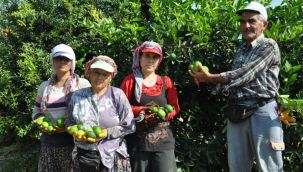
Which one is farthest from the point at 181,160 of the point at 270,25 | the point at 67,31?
the point at 67,31

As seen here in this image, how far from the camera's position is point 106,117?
3617 millimetres

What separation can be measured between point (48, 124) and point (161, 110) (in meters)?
1.02

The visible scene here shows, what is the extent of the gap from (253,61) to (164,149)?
1.12m

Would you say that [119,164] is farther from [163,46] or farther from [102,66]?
[163,46]

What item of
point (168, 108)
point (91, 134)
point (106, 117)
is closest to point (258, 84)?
point (168, 108)

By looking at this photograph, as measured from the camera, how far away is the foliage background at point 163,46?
4074mm

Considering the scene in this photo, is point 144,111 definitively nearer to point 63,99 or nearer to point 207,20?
point 63,99

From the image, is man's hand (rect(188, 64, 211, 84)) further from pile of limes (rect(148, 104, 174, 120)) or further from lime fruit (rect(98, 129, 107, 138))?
lime fruit (rect(98, 129, 107, 138))

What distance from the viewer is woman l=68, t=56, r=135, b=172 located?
357 centimetres

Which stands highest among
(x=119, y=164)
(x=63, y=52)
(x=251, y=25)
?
(x=251, y=25)

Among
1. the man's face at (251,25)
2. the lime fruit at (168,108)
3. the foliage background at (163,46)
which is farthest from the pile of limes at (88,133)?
the man's face at (251,25)

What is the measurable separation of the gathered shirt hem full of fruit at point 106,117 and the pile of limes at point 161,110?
20 cm

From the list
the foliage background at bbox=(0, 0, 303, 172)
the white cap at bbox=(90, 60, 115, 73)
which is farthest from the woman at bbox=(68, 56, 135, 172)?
the foliage background at bbox=(0, 0, 303, 172)

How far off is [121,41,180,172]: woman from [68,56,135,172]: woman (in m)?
0.13
